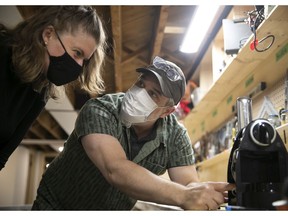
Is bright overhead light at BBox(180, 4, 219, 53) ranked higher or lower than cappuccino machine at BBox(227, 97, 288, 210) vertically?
higher

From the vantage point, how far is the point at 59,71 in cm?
134

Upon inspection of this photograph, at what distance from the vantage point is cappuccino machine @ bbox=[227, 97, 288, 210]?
896mm

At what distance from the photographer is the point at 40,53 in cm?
130

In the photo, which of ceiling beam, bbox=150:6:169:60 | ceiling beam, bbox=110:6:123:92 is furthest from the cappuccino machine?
ceiling beam, bbox=150:6:169:60

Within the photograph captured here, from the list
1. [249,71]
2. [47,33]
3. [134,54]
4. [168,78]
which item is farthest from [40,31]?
[134,54]

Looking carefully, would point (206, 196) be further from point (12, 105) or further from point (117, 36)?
point (117, 36)

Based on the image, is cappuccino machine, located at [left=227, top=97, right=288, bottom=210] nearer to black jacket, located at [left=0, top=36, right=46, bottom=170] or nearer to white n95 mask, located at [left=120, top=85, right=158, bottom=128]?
white n95 mask, located at [left=120, top=85, right=158, bottom=128]

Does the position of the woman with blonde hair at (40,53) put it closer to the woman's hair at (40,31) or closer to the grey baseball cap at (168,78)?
the woman's hair at (40,31)

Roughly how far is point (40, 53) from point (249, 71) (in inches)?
49.0

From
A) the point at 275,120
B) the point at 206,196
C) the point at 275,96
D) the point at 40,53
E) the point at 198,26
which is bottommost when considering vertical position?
the point at 206,196

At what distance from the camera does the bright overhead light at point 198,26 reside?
203 centimetres
